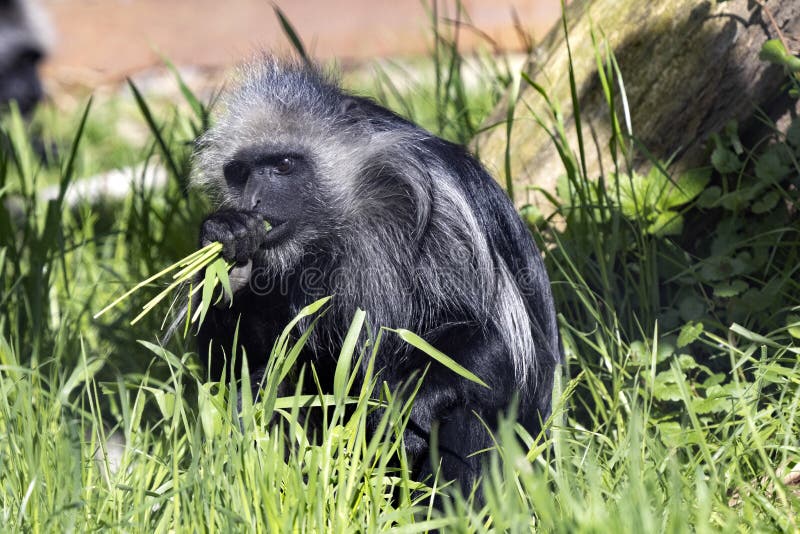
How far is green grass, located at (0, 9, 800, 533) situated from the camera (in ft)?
6.11

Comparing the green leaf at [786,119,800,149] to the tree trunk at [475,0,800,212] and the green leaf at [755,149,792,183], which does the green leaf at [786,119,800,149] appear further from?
the tree trunk at [475,0,800,212]

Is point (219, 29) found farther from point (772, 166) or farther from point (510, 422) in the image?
point (510, 422)

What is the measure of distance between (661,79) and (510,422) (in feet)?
6.14

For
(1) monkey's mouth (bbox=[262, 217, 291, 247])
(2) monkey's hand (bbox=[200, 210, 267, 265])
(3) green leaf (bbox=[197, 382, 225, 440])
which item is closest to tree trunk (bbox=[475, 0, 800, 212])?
(1) monkey's mouth (bbox=[262, 217, 291, 247])

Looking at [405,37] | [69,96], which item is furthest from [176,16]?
[405,37]

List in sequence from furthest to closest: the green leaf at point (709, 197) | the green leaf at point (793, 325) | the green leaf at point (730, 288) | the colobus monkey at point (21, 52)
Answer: the colobus monkey at point (21, 52)
the green leaf at point (709, 197)
the green leaf at point (730, 288)
the green leaf at point (793, 325)

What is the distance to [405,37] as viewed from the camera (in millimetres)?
7973

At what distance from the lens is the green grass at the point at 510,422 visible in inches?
73.3

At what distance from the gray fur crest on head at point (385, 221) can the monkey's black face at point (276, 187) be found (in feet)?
0.12

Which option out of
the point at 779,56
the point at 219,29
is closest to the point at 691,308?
the point at 779,56

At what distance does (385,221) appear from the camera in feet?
8.98

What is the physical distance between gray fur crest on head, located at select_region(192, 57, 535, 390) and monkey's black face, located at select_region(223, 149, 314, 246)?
1.4 inches

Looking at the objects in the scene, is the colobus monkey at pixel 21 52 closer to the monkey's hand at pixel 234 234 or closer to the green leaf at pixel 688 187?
the monkey's hand at pixel 234 234

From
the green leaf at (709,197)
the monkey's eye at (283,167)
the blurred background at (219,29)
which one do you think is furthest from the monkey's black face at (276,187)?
the blurred background at (219,29)
